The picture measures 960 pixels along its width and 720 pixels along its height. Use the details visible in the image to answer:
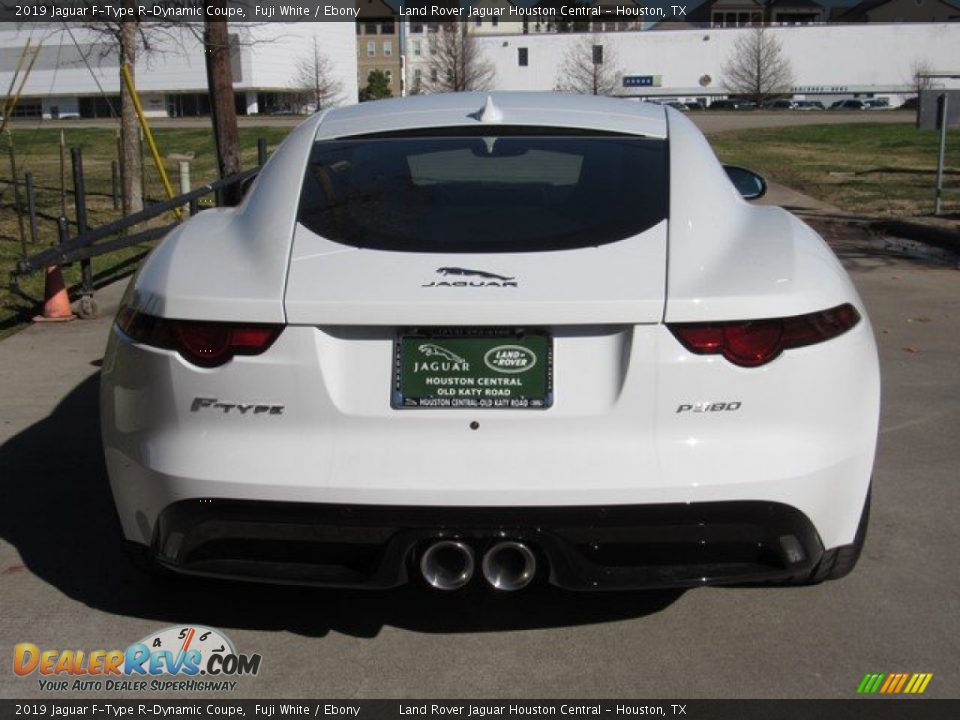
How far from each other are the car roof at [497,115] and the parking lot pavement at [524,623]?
5.18 ft

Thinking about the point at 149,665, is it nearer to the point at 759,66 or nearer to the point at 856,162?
the point at 856,162

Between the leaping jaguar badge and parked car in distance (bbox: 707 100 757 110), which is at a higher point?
the leaping jaguar badge

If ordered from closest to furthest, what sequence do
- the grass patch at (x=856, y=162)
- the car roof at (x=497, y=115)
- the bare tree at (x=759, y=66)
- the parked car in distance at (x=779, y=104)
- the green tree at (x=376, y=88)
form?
the car roof at (x=497, y=115) < the grass patch at (x=856, y=162) < the parked car in distance at (x=779, y=104) < the green tree at (x=376, y=88) < the bare tree at (x=759, y=66)

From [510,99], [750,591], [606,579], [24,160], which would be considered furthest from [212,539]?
[24,160]

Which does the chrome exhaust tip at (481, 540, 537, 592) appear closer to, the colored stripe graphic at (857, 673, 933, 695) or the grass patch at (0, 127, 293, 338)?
the colored stripe graphic at (857, 673, 933, 695)

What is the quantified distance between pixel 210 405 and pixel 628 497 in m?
1.14

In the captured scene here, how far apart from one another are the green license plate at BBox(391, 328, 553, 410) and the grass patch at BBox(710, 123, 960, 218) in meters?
14.3

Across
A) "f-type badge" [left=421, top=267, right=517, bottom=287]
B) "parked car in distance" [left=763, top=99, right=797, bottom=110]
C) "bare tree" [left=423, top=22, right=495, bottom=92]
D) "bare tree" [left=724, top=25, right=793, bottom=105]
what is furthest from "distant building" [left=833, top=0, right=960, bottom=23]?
"f-type badge" [left=421, top=267, right=517, bottom=287]

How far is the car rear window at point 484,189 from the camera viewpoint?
3381 mm

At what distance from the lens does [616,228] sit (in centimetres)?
338

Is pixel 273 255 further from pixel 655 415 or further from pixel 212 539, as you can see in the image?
pixel 655 415

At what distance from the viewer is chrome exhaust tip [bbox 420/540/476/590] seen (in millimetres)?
3162
